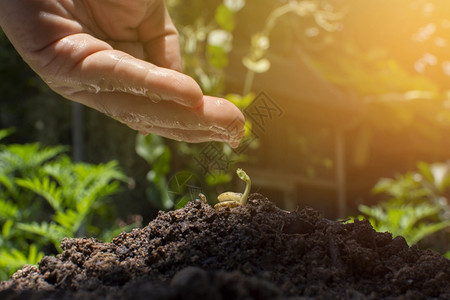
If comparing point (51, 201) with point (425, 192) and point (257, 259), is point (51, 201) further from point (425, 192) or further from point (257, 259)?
point (425, 192)

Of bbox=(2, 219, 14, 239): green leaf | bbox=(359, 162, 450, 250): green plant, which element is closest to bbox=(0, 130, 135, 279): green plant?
bbox=(2, 219, 14, 239): green leaf

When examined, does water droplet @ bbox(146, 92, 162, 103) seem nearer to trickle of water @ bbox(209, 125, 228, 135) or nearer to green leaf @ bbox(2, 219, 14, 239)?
trickle of water @ bbox(209, 125, 228, 135)

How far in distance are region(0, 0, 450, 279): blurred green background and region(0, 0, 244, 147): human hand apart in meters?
1.27

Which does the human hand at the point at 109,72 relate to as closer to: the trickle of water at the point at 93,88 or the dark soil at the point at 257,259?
the trickle of water at the point at 93,88

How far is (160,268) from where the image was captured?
884 millimetres

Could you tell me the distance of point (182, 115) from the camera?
103 centimetres

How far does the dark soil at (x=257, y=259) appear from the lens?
2.70 ft

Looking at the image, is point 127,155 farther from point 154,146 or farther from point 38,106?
point 38,106

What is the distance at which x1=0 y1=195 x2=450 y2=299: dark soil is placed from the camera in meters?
0.82

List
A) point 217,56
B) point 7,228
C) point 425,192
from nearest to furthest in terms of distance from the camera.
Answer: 1. point 7,228
2. point 217,56
3. point 425,192

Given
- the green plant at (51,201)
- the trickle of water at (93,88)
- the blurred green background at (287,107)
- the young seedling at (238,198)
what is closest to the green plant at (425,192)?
the blurred green background at (287,107)

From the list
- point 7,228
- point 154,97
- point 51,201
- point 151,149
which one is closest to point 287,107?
point 151,149

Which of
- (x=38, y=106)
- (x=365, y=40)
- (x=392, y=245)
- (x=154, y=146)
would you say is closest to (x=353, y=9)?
(x=365, y=40)

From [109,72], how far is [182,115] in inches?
7.2
